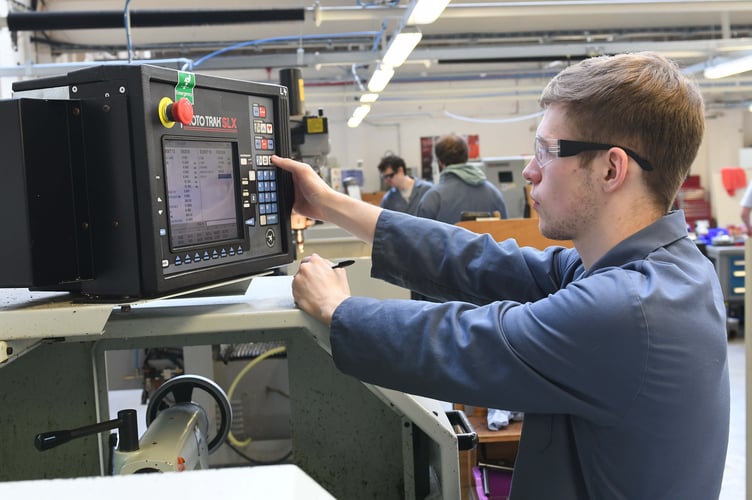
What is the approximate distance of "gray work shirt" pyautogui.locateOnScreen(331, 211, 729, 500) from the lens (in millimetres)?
788

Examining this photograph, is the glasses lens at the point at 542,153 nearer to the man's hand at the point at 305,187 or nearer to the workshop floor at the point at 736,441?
the man's hand at the point at 305,187

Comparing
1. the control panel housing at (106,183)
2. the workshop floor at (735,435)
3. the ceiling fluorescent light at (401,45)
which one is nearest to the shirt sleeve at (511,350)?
the control panel housing at (106,183)

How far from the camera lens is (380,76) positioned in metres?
4.43

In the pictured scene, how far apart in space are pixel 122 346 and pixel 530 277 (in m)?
0.75

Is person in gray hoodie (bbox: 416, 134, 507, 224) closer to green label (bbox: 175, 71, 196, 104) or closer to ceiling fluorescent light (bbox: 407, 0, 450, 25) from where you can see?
ceiling fluorescent light (bbox: 407, 0, 450, 25)

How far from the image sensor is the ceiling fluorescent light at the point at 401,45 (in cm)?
315

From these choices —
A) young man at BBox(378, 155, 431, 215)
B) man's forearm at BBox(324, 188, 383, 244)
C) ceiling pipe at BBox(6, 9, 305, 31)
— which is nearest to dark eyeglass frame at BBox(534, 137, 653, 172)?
man's forearm at BBox(324, 188, 383, 244)

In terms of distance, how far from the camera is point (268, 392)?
2688 mm

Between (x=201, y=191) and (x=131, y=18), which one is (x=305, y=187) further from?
(x=131, y=18)

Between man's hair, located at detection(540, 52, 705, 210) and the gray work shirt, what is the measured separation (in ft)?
0.24

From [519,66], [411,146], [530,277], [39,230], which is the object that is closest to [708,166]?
[519,66]

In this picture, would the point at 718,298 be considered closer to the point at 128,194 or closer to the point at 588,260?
the point at 588,260

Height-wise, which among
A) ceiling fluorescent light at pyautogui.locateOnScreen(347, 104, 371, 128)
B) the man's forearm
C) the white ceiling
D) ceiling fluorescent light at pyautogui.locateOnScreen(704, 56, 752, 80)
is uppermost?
the white ceiling

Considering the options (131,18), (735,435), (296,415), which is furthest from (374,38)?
(296,415)
